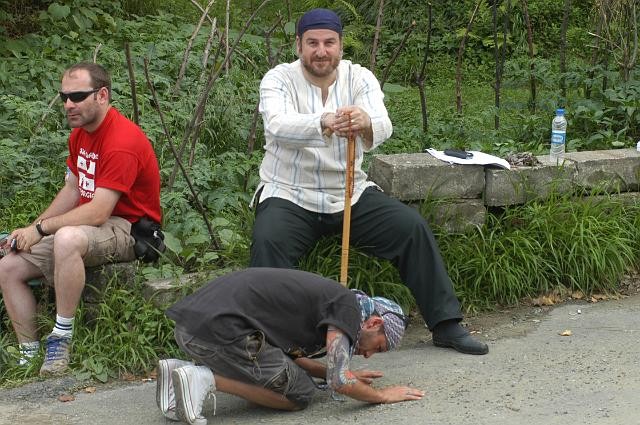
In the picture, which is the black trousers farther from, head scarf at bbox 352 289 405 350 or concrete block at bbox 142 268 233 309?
head scarf at bbox 352 289 405 350

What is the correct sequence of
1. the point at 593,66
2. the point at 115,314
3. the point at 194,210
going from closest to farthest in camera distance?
the point at 115,314, the point at 194,210, the point at 593,66

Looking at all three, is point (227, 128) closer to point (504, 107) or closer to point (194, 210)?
point (194, 210)

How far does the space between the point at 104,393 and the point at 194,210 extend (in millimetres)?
1695

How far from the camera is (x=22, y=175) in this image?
6906 millimetres

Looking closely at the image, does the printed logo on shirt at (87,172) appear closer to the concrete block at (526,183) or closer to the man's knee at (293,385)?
the man's knee at (293,385)

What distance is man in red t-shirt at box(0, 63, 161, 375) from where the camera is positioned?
553cm

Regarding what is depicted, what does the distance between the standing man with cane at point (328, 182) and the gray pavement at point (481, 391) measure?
26 centimetres

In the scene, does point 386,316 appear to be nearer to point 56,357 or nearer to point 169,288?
point 169,288

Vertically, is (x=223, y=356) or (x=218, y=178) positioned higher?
(x=218, y=178)

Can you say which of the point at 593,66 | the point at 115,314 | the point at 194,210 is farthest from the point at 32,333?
the point at 593,66

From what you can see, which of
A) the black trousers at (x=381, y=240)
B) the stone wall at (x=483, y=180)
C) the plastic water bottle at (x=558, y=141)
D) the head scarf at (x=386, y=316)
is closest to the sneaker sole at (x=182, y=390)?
the head scarf at (x=386, y=316)

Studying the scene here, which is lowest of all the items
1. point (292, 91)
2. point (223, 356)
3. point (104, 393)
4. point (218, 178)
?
point (104, 393)

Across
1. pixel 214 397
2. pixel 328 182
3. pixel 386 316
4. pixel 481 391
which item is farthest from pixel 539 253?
pixel 214 397

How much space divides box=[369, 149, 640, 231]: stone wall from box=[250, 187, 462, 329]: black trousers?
425 mm
